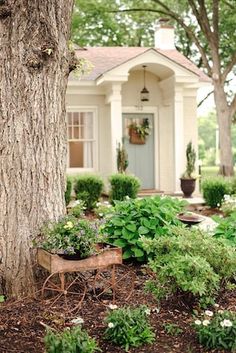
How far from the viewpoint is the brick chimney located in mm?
17094

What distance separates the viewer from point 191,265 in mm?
3969

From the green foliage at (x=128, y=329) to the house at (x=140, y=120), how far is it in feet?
34.5

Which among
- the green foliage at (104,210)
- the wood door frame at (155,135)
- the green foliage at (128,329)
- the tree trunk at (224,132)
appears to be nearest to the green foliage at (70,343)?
the green foliage at (128,329)

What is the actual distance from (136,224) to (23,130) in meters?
1.87

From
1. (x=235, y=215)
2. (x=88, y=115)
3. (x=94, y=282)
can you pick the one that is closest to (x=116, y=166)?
(x=88, y=115)

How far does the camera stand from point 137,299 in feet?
15.3

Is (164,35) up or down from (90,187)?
up

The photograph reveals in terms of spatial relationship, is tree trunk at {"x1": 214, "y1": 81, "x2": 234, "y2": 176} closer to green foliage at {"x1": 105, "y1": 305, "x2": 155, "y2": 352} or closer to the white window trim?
the white window trim

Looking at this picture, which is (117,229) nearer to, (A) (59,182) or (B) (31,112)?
(A) (59,182)

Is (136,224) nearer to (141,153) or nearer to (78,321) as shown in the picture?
(78,321)

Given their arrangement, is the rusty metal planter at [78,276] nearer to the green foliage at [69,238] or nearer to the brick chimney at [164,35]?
the green foliage at [69,238]

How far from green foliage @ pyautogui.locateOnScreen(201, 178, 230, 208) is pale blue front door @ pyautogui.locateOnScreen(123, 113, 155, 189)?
306cm

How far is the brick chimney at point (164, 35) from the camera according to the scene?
56.1ft

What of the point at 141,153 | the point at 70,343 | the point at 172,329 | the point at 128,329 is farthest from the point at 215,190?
the point at 70,343
